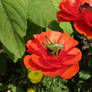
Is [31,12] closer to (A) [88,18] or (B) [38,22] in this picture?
(B) [38,22]

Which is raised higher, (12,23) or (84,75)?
(12,23)

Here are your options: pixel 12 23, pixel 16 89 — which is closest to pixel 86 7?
pixel 12 23

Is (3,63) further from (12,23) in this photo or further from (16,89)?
(12,23)

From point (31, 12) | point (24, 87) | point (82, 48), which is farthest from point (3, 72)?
point (31, 12)

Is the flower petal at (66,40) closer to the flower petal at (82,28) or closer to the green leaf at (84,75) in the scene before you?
the flower petal at (82,28)

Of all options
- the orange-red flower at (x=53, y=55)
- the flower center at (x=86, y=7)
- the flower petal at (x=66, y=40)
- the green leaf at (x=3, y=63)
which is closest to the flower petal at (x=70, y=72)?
the orange-red flower at (x=53, y=55)

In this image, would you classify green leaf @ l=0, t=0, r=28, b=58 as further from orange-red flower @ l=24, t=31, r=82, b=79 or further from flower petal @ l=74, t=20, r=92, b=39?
flower petal @ l=74, t=20, r=92, b=39

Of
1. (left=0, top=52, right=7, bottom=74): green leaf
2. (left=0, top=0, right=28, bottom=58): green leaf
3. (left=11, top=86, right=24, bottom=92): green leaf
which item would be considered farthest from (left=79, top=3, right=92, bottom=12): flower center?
(left=0, top=52, right=7, bottom=74): green leaf
